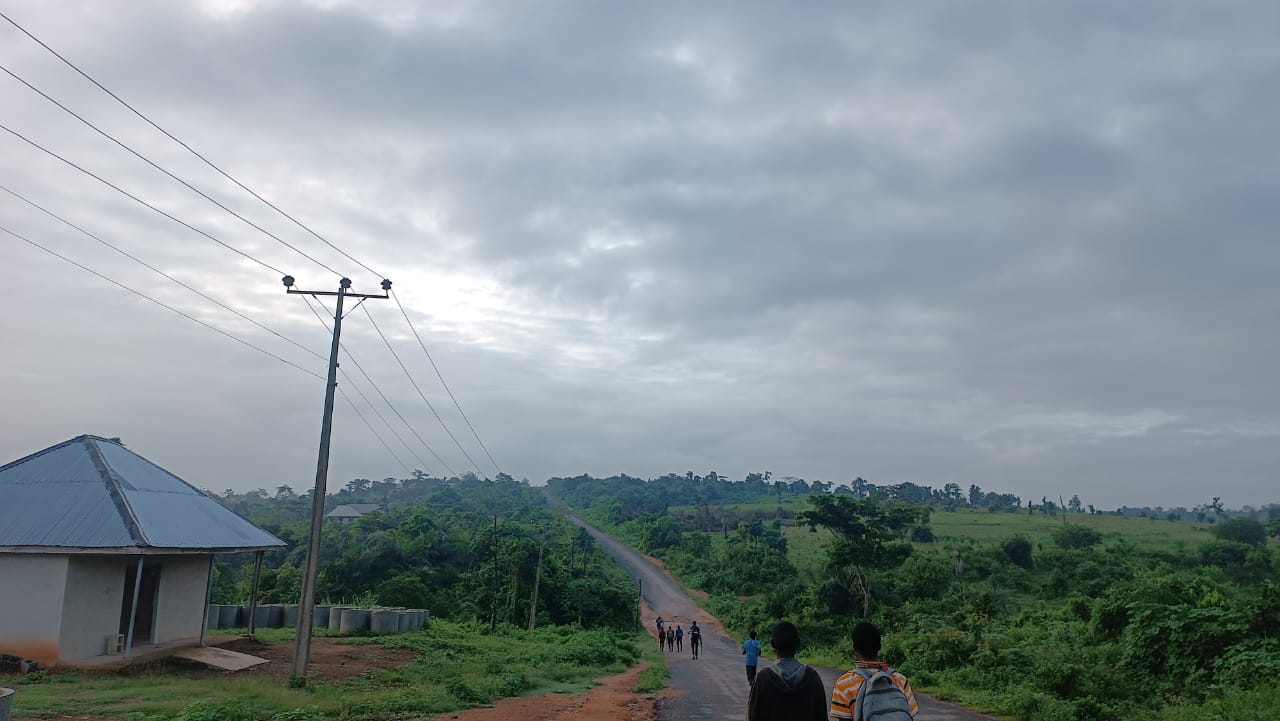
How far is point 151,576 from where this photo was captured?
22.6m

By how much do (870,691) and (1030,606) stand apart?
3877 centimetres

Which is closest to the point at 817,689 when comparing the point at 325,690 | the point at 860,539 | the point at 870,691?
the point at 870,691

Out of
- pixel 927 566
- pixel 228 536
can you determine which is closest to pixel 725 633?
pixel 927 566

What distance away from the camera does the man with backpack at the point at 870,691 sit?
5.31 metres

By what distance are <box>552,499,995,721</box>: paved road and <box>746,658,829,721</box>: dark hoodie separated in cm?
1009

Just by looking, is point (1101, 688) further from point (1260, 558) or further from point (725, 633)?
→ point (1260, 558)

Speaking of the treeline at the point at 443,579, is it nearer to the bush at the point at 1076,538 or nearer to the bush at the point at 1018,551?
the bush at the point at 1018,551

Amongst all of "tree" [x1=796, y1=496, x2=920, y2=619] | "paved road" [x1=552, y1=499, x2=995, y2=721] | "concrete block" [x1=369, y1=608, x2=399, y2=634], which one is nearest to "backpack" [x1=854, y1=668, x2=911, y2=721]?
"paved road" [x1=552, y1=499, x2=995, y2=721]

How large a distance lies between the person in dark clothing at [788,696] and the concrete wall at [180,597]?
22.0 meters

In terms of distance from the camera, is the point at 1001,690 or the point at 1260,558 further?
the point at 1260,558

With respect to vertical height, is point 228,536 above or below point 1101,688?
above

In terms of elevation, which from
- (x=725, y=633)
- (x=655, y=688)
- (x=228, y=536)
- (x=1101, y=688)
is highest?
(x=228, y=536)

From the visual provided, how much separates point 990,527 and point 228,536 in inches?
2700

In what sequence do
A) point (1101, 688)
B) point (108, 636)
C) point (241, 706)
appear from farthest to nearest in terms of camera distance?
point (108, 636) < point (1101, 688) < point (241, 706)
